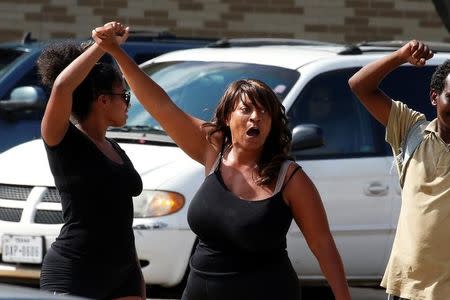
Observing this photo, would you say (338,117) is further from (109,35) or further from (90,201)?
(109,35)

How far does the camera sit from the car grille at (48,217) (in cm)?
804

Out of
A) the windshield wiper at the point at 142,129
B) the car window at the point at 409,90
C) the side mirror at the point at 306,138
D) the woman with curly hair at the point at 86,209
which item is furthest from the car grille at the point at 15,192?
the woman with curly hair at the point at 86,209

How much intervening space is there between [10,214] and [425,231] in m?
3.64

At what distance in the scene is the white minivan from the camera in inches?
316

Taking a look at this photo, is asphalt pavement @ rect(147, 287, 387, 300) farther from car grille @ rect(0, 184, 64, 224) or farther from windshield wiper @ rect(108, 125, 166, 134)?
car grille @ rect(0, 184, 64, 224)

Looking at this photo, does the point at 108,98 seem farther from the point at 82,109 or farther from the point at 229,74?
the point at 229,74

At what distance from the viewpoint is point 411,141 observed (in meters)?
5.33

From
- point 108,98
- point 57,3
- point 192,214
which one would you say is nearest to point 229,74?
point 108,98

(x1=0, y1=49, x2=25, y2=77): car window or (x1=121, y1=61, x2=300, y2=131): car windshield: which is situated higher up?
(x1=121, y1=61, x2=300, y2=131): car windshield

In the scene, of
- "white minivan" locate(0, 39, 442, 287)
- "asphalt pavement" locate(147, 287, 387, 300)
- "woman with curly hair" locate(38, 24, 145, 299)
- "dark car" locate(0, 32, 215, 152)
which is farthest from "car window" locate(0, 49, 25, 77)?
"woman with curly hair" locate(38, 24, 145, 299)

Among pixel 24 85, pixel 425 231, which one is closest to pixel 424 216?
pixel 425 231

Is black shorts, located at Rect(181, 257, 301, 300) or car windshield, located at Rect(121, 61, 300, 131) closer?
black shorts, located at Rect(181, 257, 301, 300)

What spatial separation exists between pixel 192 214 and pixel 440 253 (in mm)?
977

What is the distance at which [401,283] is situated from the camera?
522cm
